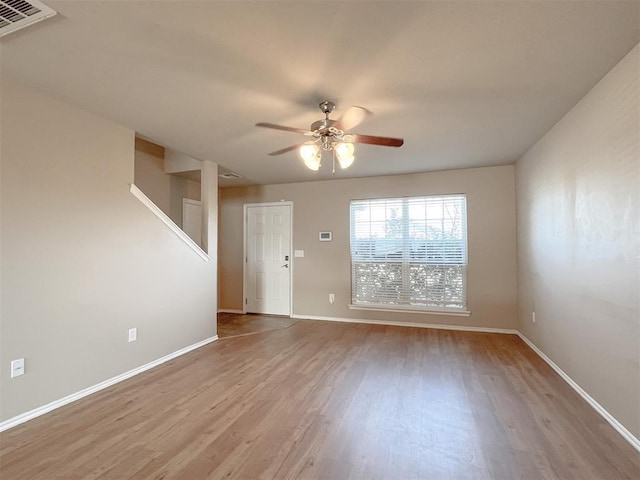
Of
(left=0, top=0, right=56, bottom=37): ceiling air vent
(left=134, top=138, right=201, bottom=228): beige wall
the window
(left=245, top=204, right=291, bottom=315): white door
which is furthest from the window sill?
(left=0, top=0, right=56, bottom=37): ceiling air vent

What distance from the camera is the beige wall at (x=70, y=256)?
7.15 feet

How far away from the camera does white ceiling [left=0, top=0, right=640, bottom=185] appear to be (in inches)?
61.4

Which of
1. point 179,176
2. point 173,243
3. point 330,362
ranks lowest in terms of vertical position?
point 330,362

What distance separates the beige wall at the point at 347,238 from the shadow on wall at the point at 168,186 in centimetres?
95

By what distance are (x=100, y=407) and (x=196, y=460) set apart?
1.17 meters

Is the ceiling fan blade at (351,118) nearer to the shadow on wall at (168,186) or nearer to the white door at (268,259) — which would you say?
the shadow on wall at (168,186)

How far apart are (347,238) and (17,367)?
162 inches

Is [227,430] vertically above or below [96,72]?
below

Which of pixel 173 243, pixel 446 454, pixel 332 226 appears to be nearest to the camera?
pixel 446 454

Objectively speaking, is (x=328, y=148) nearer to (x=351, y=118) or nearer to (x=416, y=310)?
(x=351, y=118)

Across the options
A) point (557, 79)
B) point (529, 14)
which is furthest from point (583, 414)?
point (529, 14)

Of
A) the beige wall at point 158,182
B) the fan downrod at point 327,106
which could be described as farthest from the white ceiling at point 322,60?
the beige wall at point 158,182

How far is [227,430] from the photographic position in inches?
81.4

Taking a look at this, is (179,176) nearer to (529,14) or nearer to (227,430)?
(227,430)
